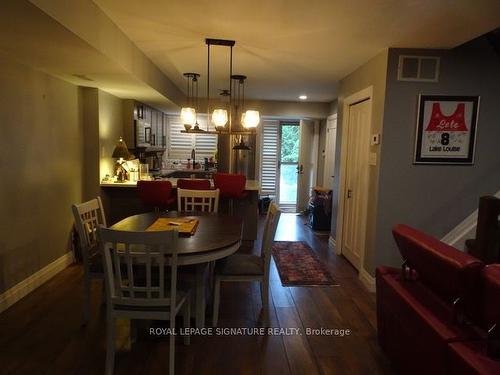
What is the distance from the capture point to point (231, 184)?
430 centimetres

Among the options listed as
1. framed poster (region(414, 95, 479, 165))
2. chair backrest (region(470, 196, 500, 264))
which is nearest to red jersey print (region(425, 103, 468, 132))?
framed poster (region(414, 95, 479, 165))

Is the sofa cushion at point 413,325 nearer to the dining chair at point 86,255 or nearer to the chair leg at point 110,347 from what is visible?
the chair leg at point 110,347

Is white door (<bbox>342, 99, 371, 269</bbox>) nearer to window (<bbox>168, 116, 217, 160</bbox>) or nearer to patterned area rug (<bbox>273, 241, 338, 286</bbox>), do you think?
patterned area rug (<bbox>273, 241, 338, 286</bbox>)

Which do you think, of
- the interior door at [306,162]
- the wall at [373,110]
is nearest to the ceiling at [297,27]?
the wall at [373,110]

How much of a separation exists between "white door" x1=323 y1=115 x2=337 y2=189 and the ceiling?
2.44m

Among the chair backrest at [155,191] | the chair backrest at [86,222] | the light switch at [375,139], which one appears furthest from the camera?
the chair backrest at [155,191]

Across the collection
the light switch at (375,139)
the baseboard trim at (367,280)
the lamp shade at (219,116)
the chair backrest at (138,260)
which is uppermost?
the lamp shade at (219,116)

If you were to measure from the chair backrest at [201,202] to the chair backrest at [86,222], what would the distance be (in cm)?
89

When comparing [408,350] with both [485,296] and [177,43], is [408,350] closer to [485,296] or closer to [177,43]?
[485,296]

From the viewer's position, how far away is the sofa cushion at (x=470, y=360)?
1.32m

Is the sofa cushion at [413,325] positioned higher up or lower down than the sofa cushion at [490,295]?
lower down

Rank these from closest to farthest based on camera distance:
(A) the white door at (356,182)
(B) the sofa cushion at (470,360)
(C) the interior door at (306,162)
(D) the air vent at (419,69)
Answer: (B) the sofa cushion at (470,360)
(D) the air vent at (419,69)
(A) the white door at (356,182)
(C) the interior door at (306,162)

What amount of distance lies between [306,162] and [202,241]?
543cm

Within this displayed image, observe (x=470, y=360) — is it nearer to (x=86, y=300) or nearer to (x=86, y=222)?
(x=86, y=300)
